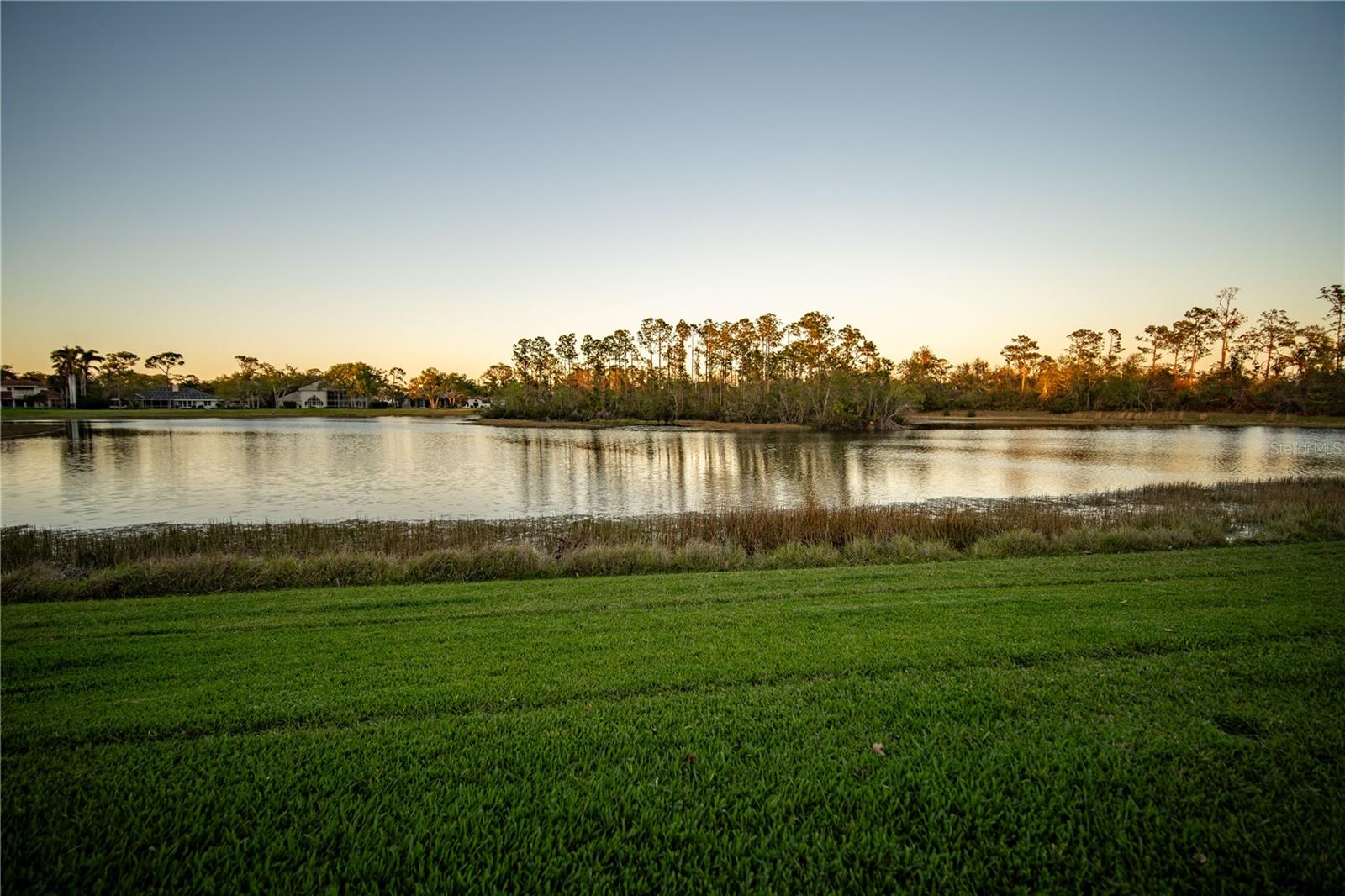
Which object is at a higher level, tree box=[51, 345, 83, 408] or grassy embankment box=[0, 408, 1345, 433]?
tree box=[51, 345, 83, 408]

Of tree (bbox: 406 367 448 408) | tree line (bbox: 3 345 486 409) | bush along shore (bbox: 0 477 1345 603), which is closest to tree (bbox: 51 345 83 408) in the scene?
tree line (bbox: 3 345 486 409)

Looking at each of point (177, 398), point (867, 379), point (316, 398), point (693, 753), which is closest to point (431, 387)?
point (316, 398)

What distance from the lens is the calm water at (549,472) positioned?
A: 20469mm

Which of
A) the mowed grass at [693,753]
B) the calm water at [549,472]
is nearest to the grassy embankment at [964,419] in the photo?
the calm water at [549,472]

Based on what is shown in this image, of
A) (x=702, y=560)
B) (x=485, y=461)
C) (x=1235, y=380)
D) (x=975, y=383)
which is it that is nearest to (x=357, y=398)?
(x=485, y=461)

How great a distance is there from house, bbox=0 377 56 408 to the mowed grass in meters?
109

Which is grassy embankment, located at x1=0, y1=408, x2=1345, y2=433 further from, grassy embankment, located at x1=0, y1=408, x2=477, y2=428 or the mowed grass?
the mowed grass

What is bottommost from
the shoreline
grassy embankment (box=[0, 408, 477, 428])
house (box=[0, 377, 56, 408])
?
the shoreline

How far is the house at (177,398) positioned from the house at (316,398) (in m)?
12.7

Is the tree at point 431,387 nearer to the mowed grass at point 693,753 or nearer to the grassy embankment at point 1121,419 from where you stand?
the grassy embankment at point 1121,419

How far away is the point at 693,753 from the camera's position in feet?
11.5

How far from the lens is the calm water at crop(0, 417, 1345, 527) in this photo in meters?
20.5

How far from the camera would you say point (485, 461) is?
35812 millimetres

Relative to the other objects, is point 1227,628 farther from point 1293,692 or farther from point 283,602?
point 283,602
